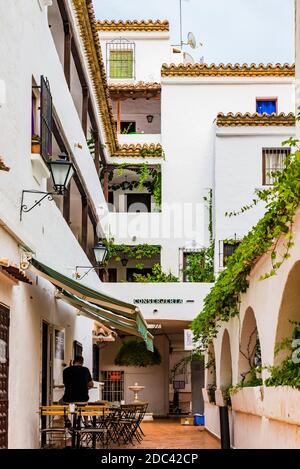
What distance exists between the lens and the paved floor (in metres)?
17.8

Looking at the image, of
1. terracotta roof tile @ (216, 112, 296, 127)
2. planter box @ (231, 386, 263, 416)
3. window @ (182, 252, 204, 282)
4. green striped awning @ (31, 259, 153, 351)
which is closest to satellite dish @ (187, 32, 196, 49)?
terracotta roof tile @ (216, 112, 296, 127)

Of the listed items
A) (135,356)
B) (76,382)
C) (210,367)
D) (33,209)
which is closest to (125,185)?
(135,356)

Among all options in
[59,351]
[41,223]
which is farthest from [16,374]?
[59,351]

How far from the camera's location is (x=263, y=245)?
34.3 feet

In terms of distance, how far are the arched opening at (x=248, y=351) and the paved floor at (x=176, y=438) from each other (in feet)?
10.1

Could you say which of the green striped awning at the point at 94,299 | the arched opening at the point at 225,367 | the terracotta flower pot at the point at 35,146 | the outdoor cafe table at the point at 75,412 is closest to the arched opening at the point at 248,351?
the green striped awning at the point at 94,299

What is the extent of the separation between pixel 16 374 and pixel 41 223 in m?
3.13

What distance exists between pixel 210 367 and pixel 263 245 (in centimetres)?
1297

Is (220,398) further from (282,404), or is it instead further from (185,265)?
(185,265)

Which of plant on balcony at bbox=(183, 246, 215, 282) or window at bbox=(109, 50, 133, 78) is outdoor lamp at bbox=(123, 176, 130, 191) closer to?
plant on balcony at bbox=(183, 246, 215, 282)

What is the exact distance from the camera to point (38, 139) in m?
12.9

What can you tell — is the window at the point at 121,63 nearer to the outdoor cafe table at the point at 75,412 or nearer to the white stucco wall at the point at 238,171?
the white stucco wall at the point at 238,171

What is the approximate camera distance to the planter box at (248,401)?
11.9m
